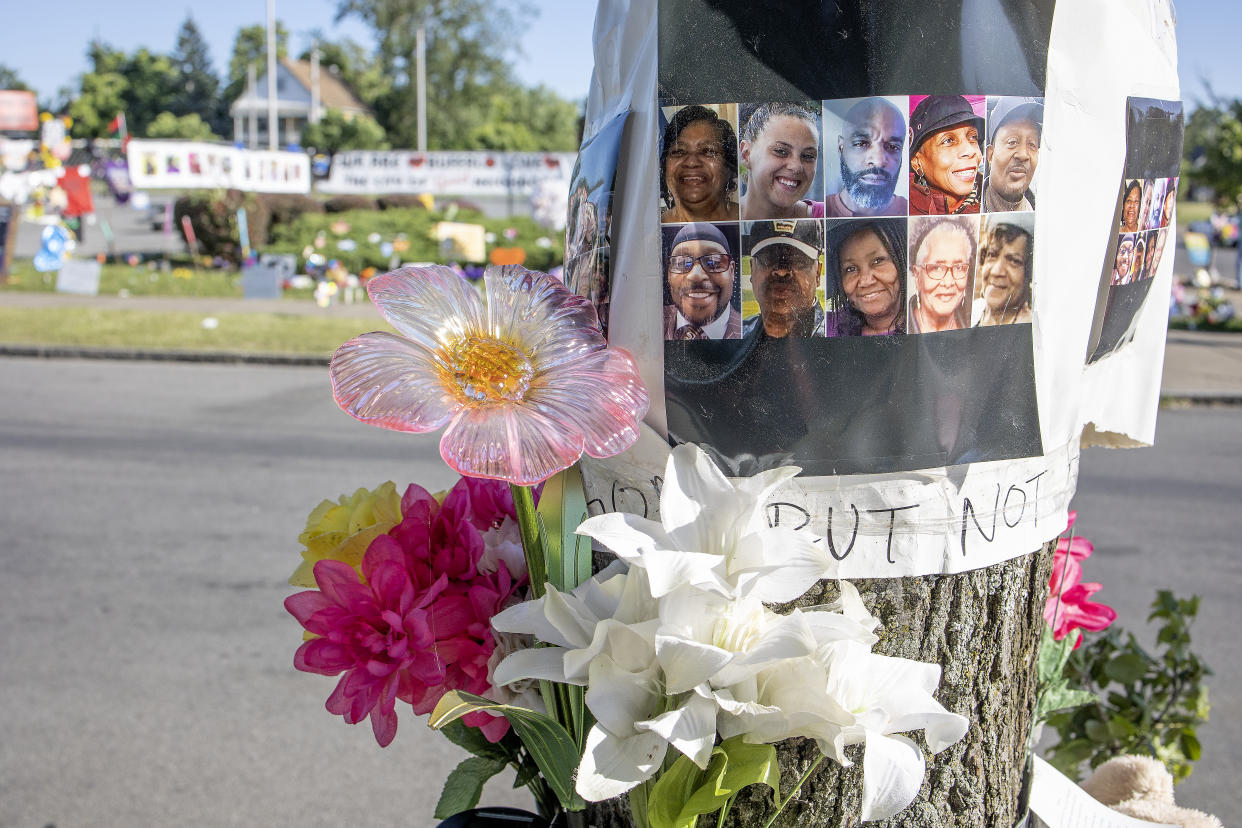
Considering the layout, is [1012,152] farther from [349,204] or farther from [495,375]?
[349,204]

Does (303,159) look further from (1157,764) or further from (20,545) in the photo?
(1157,764)

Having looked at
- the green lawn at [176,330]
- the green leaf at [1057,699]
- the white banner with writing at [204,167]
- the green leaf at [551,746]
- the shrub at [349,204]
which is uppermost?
the white banner with writing at [204,167]

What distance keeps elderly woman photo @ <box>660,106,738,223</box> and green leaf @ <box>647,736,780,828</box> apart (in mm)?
487

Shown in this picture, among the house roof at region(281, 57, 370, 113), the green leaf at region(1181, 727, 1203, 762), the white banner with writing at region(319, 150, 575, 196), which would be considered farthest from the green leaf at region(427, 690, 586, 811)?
the house roof at region(281, 57, 370, 113)

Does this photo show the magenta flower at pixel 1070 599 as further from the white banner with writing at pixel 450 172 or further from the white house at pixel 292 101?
the white house at pixel 292 101

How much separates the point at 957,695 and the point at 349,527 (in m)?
0.70

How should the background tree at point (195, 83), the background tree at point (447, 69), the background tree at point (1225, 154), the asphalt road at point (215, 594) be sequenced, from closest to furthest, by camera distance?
the asphalt road at point (215, 594) → the background tree at point (1225, 154) → the background tree at point (447, 69) → the background tree at point (195, 83)

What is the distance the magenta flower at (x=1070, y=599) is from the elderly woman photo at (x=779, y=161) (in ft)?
2.56

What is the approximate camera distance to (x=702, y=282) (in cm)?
102

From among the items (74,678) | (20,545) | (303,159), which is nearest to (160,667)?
(74,678)

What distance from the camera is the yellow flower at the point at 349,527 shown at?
1.16 metres

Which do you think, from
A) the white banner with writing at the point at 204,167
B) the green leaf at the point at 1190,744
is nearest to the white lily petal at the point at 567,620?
the green leaf at the point at 1190,744

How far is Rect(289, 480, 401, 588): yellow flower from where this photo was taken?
3.81ft

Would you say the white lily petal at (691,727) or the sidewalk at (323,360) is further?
the sidewalk at (323,360)
